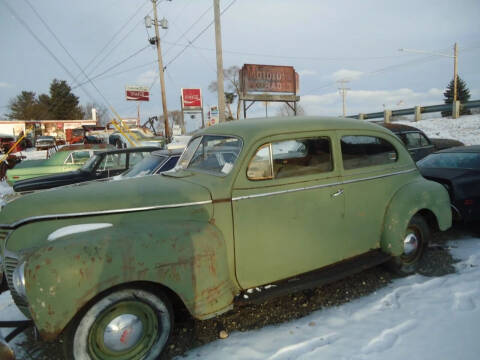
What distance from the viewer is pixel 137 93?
31391 mm

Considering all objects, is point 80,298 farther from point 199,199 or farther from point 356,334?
point 356,334

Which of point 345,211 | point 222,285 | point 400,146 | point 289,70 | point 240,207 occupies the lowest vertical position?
point 222,285

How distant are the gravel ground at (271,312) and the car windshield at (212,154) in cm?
136

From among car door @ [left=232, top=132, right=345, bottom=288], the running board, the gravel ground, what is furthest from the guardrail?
car door @ [left=232, top=132, right=345, bottom=288]

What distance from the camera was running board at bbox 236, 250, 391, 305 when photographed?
2543 millimetres

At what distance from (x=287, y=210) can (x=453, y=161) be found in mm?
3956

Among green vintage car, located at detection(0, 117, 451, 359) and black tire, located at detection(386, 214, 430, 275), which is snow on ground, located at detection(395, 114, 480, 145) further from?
green vintage car, located at detection(0, 117, 451, 359)

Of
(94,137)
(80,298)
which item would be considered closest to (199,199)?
(80,298)

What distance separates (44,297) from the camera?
1.83m

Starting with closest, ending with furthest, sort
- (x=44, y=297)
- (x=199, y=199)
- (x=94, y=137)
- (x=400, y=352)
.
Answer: (x=44, y=297) → (x=400, y=352) → (x=199, y=199) → (x=94, y=137)

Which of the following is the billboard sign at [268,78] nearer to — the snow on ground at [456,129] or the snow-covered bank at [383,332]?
the snow on ground at [456,129]

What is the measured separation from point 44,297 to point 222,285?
47.1 inches

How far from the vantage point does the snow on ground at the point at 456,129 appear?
17.0 m

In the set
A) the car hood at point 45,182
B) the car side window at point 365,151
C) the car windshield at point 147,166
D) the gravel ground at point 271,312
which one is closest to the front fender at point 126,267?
the gravel ground at point 271,312
